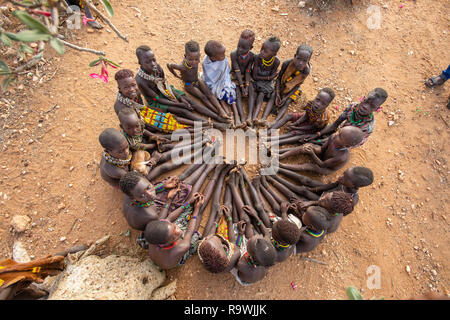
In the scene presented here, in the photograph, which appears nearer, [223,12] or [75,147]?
[75,147]

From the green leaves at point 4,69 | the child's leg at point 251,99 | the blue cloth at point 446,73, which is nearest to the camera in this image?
the green leaves at point 4,69

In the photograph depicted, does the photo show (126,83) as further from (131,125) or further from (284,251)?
(284,251)

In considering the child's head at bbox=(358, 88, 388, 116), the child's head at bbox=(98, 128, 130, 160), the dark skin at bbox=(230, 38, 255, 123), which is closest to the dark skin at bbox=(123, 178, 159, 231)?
the child's head at bbox=(98, 128, 130, 160)

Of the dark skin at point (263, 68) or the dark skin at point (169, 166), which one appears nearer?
the dark skin at point (169, 166)

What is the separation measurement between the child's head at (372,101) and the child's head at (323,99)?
43 centimetres

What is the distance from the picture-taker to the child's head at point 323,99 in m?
3.70

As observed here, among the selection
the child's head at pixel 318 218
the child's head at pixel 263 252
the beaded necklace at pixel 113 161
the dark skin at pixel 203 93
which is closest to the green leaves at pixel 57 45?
the beaded necklace at pixel 113 161

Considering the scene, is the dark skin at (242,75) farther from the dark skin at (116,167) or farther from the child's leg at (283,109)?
the dark skin at (116,167)

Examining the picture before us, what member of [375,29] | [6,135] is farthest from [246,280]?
[375,29]

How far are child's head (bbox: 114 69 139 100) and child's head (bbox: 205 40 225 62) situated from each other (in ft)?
4.22

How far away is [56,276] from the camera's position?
310 cm

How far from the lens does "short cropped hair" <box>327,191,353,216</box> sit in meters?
2.94
